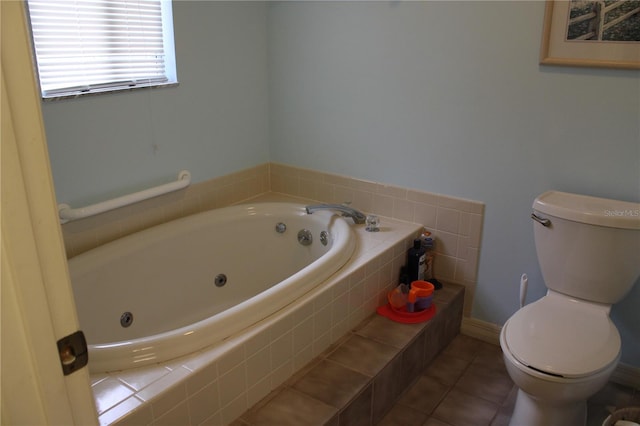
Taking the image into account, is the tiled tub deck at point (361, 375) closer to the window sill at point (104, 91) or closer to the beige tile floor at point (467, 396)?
the beige tile floor at point (467, 396)

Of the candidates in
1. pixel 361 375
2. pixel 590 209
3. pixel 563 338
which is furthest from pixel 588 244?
pixel 361 375

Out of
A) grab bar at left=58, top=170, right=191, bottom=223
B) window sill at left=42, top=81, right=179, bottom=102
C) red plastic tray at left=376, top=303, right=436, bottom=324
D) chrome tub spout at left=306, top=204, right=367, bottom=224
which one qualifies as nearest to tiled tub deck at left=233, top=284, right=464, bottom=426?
red plastic tray at left=376, top=303, right=436, bottom=324

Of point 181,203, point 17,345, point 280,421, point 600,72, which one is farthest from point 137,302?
point 600,72

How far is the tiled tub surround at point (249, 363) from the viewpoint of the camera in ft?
5.25

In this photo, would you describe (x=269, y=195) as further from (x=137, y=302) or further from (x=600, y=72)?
(x=600, y=72)

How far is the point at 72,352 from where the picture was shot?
0.82 metres

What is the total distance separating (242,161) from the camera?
3.07m

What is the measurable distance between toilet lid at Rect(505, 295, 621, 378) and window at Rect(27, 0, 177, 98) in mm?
1817

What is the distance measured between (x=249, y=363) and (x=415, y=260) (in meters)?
1.08

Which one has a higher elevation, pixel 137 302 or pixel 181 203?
pixel 181 203

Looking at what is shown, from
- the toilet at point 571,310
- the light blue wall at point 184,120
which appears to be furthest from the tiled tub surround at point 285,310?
the toilet at point 571,310

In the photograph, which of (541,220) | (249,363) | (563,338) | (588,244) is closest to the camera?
(249,363)

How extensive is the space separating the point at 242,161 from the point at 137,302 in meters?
0.97

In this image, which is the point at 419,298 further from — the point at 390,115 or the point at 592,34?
the point at 592,34
